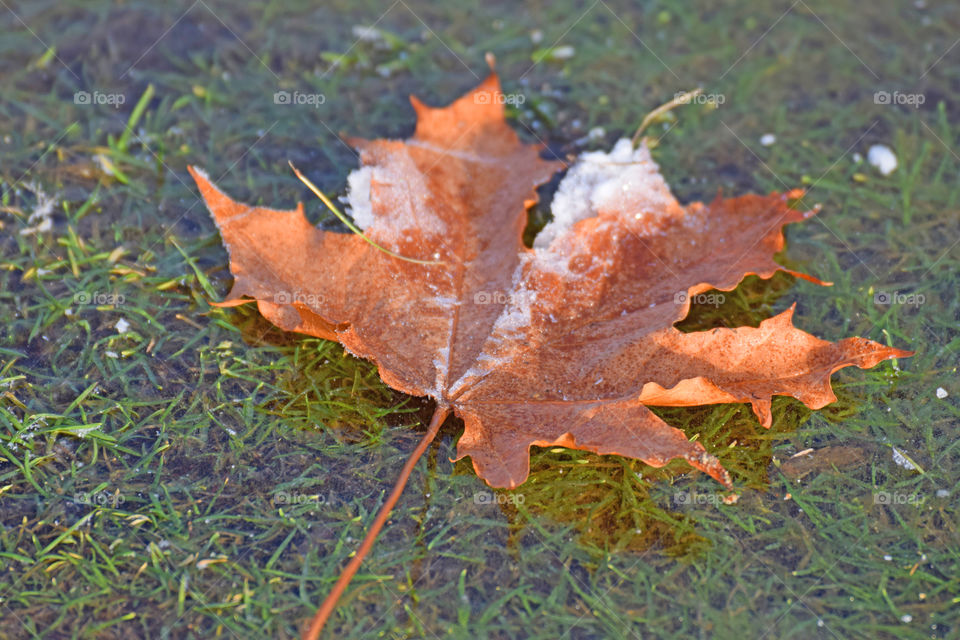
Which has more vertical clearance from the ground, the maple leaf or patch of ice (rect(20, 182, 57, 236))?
the maple leaf

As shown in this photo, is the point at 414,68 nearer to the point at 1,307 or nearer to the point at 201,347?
the point at 201,347

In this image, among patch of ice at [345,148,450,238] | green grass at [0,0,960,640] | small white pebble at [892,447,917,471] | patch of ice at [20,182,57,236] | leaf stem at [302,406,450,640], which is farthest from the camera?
patch of ice at [20,182,57,236]

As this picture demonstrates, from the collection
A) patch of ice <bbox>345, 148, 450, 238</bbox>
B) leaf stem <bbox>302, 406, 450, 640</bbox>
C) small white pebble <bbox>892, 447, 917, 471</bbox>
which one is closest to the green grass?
small white pebble <bbox>892, 447, 917, 471</bbox>

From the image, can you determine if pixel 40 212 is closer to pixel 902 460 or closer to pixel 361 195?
pixel 361 195

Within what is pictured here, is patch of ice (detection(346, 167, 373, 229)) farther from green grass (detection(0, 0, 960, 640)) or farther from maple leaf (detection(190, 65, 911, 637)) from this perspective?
green grass (detection(0, 0, 960, 640))

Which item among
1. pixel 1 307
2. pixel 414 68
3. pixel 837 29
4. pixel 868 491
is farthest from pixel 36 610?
pixel 837 29

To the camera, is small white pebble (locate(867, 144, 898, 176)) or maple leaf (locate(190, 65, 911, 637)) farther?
small white pebble (locate(867, 144, 898, 176))

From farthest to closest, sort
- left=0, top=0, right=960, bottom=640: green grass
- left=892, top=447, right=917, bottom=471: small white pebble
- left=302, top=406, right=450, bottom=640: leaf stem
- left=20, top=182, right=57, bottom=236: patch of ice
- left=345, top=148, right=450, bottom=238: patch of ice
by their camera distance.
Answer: left=20, top=182, right=57, bottom=236: patch of ice → left=345, top=148, right=450, bottom=238: patch of ice → left=892, top=447, right=917, bottom=471: small white pebble → left=0, top=0, right=960, bottom=640: green grass → left=302, top=406, right=450, bottom=640: leaf stem

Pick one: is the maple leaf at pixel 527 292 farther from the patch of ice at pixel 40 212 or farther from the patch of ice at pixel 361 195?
the patch of ice at pixel 40 212

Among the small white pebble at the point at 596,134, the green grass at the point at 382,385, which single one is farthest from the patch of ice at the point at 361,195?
the small white pebble at the point at 596,134

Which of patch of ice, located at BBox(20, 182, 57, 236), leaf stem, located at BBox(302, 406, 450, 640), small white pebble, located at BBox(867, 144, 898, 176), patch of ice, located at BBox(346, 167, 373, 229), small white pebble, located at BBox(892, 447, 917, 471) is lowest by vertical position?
small white pebble, located at BBox(892, 447, 917, 471)
